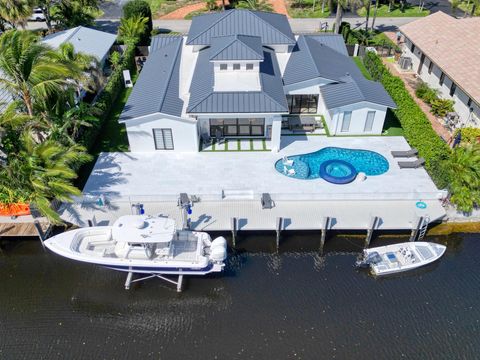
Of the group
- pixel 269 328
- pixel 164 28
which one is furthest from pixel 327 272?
pixel 164 28

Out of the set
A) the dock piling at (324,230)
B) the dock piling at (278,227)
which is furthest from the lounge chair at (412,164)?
the dock piling at (278,227)

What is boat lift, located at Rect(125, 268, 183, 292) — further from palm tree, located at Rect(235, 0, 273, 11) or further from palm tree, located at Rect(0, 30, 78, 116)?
palm tree, located at Rect(235, 0, 273, 11)

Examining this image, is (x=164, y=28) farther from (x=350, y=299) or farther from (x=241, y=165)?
(x=350, y=299)

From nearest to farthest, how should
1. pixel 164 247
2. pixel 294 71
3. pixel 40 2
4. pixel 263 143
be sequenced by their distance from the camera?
pixel 164 247, pixel 263 143, pixel 294 71, pixel 40 2

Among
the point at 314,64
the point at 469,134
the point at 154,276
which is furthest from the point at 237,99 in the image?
the point at 469,134

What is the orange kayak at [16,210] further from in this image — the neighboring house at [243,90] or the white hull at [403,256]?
the white hull at [403,256]

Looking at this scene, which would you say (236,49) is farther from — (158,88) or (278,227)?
(278,227)
